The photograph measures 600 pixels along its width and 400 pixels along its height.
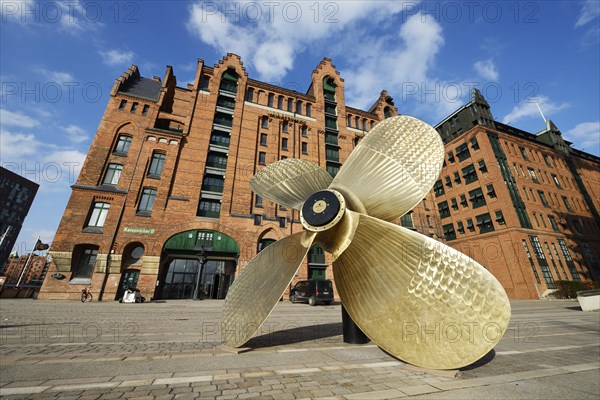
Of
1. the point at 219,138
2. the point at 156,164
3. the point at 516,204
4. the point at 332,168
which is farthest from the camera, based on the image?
the point at 332,168

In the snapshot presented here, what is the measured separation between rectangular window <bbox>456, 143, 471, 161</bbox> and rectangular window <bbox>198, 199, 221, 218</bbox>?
3507 cm

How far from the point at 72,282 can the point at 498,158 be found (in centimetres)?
4770

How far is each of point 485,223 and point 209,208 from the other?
112 ft

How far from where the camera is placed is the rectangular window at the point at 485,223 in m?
30.0

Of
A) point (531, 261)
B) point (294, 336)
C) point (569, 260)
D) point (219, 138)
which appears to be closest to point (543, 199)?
point (569, 260)

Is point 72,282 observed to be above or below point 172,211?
below

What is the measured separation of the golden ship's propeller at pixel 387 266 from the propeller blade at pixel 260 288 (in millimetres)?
23

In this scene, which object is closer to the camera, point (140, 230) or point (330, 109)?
point (140, 230)

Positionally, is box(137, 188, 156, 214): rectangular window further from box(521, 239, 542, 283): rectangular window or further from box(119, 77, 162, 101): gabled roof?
box(521, 239, 542, 283): rectangular window

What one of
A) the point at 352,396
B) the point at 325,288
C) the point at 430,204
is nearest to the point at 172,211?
the point at 325,288

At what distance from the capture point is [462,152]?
35.2 metres

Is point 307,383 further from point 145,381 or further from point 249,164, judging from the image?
point 249,164

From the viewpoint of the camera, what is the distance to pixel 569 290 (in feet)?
81.9

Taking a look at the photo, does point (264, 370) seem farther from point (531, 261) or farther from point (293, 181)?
point (531, 261)
